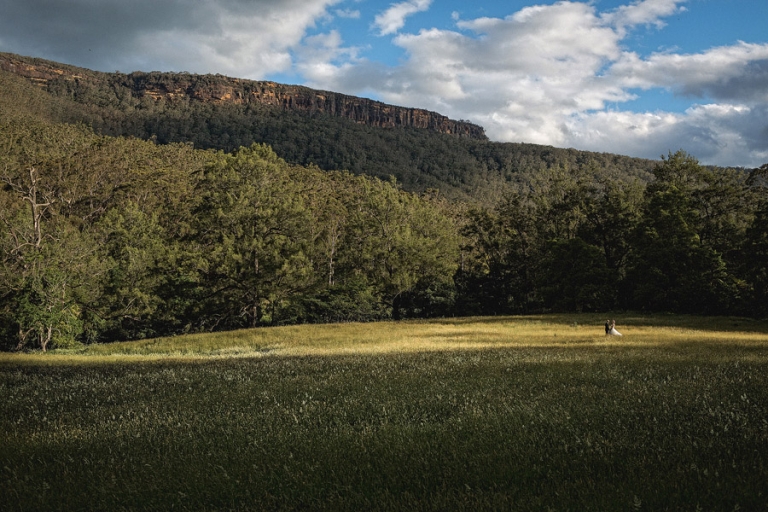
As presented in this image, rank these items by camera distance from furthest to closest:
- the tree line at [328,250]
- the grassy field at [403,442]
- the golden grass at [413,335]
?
the tree line at [328,250] < the golden grass at [413,335] < the grassy field at [403,442]

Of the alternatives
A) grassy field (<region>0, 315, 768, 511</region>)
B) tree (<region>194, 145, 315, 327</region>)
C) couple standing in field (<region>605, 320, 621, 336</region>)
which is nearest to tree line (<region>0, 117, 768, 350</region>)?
tree (<region>194, 145, 315, 327</region>)

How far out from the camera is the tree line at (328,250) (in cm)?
4578

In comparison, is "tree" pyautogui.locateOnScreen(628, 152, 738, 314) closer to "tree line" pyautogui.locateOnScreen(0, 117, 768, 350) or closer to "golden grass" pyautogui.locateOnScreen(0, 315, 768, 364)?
"tree line" pyautogui.locateOnScreen(0, 117, 768, 350)

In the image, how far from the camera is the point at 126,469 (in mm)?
6547

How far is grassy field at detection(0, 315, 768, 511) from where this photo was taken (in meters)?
5.18

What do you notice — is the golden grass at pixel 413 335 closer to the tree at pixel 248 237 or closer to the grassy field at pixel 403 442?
the tree at pixel 248 237

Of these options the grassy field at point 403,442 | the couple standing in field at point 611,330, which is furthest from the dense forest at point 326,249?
the grassy field at point 403,442

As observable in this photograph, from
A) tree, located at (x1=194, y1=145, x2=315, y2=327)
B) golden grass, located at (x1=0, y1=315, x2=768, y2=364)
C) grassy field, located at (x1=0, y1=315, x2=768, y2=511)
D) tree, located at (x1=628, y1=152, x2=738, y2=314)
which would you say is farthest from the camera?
tree, located at (x1=628, y1=152, x2=738, y2=314)

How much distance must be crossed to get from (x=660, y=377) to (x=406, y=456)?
800cm

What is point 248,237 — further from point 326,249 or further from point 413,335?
point 413,335

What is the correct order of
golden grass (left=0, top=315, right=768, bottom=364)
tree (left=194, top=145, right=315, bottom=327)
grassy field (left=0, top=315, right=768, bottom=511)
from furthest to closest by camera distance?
tree (left=194, top=145, right=315, bottom=327) → golden grass (left=0, top=315, right=768, bottom=364) → grassy field (left=0, top=315, right=768, bottom=511)

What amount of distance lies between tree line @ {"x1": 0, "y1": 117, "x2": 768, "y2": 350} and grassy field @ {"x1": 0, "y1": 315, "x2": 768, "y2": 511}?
104 ft

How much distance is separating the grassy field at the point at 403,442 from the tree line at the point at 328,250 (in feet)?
104

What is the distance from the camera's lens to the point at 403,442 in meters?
6.89
